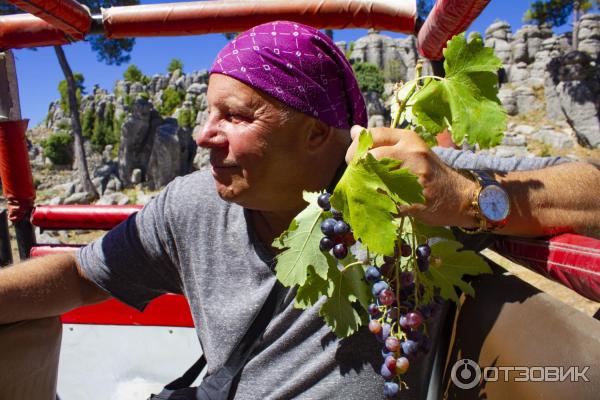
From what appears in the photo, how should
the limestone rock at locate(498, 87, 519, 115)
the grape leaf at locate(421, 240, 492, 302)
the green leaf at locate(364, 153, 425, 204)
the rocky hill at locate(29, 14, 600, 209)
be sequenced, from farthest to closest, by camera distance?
the limestone rock at locate(498, 87, 519, 115) < the rocky hill at locate(29, 14, 600, 209) < the grape leaf at locate(421, 240, 492, 302) < the green leaf at locate(364, 153, 425, 204)

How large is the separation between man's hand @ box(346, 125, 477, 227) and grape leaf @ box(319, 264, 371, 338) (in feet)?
0.77

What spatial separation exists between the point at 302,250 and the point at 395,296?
21 centimetres

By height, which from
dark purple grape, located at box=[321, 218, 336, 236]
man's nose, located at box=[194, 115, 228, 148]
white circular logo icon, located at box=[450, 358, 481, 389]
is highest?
man's nose, located at box=[194, 115, 228, 148]

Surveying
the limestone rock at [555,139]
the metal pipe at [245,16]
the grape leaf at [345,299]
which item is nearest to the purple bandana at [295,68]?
the grape leaf at [345,299]

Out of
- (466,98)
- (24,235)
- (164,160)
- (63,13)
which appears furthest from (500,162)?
(164,160)

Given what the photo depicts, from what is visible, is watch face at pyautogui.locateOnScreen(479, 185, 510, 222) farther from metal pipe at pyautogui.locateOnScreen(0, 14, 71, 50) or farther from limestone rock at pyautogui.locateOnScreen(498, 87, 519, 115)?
limestone rock at pyautogui.locateOnScreen(498, 87, 519, 115)

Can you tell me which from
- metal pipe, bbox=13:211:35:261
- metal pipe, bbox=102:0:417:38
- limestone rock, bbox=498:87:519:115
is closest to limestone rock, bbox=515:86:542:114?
limestone rock, bbox=498:87:519:115

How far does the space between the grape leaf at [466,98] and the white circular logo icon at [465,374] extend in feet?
1.69

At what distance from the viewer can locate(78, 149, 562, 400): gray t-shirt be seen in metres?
1.23

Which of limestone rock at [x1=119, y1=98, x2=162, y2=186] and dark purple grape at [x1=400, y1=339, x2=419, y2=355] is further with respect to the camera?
limestone rock at [x1=119, y1=98, x2=162, y2=186]

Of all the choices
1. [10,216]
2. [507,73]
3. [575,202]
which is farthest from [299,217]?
[507,73]

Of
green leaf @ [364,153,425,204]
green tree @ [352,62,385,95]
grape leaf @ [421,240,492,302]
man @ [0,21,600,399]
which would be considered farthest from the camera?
green tree @ [352,62,385,95]

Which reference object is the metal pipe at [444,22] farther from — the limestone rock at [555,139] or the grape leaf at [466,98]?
the limestone rock at [555,139]

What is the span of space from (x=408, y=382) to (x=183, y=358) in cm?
135
